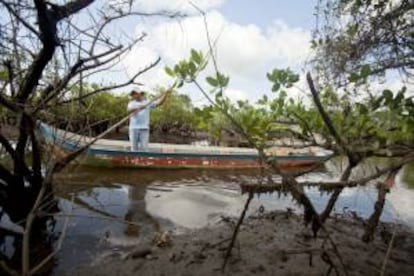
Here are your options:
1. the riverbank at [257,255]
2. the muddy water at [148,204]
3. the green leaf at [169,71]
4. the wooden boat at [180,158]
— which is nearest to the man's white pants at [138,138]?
the wooden boat at [180,158]

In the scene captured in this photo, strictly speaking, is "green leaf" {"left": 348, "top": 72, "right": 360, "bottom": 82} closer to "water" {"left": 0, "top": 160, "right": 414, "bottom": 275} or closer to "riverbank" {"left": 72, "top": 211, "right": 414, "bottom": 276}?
"water" {"left": 0, "top": 160, "right": 414, "bottom": 275}

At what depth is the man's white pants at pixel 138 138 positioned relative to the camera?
1159 cm

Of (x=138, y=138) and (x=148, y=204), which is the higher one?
(x=138, y=138)

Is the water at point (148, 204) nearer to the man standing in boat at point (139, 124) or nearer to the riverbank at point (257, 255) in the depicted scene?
the riverbank at point (257, 255)

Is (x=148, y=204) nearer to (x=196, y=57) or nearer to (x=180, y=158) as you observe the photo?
(x=180, y=158)

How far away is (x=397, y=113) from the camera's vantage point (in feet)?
8.64

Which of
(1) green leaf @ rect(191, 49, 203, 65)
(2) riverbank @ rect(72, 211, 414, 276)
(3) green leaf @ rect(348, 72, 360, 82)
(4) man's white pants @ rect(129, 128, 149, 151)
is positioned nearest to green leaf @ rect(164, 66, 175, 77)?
(1) green leaf @ rect(191, 49, 203, 65)

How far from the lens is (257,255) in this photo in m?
4.81

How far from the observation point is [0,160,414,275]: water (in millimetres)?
5312

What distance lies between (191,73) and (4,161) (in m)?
3.69

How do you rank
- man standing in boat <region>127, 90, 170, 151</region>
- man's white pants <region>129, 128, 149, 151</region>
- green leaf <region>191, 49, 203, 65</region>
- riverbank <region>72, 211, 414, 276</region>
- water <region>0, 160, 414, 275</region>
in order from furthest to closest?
1. man's white pants <region>129, 128, 149, 151</region>
2. man standing in boat <region>127, 90, 170, 151</region>
3. water <region>0, 160, 414, 275</region>
4. riverbank <region>72, 211, 414, 276</region>
5. green leaf <region>191, 49, 203, 65</region>

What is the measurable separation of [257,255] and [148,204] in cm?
297

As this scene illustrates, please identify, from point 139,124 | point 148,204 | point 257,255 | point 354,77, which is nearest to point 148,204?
point 148,204

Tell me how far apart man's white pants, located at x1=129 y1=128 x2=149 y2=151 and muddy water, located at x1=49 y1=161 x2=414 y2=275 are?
87 centimetres
